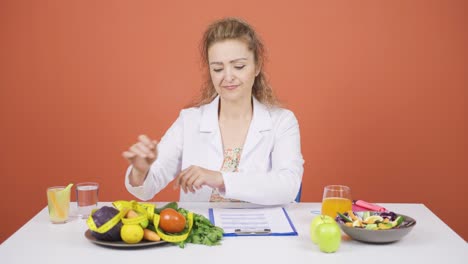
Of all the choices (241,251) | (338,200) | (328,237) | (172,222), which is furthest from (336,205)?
(172,222)

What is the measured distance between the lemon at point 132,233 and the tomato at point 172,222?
8cm

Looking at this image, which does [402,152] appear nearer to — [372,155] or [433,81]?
[372,155]

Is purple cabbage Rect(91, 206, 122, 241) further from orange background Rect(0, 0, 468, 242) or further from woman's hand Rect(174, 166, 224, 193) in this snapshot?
orange background Rect(0, 0, 468, 242)

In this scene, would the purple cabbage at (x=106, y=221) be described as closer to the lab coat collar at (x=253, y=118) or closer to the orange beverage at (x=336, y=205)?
the orange beverage at (x=336, y=205)

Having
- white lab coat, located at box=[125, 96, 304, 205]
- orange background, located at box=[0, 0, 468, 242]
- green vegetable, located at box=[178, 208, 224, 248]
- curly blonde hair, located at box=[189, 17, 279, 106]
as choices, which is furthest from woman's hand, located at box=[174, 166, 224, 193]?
orange background, located at box=[0, 0, 468, 242]

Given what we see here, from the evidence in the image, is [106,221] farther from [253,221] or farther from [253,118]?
[253,118]

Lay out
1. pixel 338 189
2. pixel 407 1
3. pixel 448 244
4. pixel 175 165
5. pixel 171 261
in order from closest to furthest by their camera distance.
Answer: pixel 171 261
pixel 448 244
pixel 338 189
pixel 175 165
pixel 407 1

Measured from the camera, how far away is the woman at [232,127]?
2.57 metres

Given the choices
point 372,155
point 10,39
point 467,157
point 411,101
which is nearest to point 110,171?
point 10,39

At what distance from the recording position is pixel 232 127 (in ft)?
9.09

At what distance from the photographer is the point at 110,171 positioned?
3912 mm

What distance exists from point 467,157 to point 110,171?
2.37 m

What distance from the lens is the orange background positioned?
12.3 ft

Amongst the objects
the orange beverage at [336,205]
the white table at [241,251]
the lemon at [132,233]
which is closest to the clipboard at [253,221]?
the white table at [241,251]
